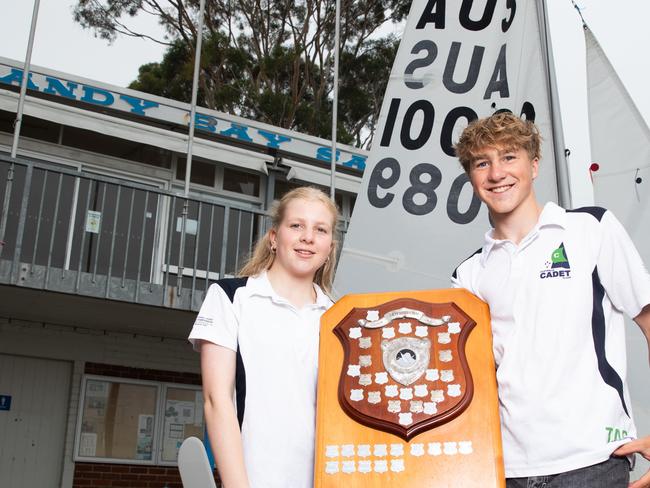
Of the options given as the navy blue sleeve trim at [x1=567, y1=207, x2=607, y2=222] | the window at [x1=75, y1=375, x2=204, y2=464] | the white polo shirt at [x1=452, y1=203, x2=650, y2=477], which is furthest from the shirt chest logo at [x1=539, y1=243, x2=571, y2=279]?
the window at [x1=75, y1=375, x2=204, y2=464]

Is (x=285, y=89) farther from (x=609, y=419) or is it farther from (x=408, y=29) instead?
(x=609, y=419)

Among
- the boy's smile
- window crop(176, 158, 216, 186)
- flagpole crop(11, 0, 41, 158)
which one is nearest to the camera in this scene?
the boy's smile

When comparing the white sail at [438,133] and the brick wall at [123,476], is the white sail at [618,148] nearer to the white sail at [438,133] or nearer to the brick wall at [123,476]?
the white sail at [438,133]

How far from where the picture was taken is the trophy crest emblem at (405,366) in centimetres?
175

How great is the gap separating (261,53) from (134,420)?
10417 mm

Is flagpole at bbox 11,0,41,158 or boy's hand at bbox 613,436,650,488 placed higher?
flagpole at bbox 11,0,41,158

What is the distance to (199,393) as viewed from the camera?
10.0 metres

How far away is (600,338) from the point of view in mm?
1684

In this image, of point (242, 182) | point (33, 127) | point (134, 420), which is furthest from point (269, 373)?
point (242, 182)

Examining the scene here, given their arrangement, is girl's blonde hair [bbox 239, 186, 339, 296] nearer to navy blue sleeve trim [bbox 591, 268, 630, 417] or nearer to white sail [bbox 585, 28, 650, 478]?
navy blue sleeve trim [bbox 591, 268, 630, 417]

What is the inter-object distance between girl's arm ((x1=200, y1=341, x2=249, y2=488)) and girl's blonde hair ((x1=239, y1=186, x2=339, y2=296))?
30cm

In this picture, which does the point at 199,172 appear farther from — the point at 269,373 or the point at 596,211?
the point at 596,211

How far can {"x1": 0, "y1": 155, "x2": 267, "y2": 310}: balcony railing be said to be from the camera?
7438 mm

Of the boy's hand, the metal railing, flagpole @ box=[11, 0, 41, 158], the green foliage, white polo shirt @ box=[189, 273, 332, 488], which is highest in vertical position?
the green foliage
